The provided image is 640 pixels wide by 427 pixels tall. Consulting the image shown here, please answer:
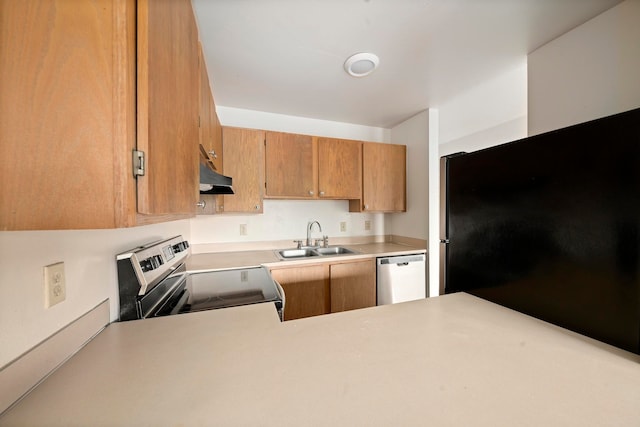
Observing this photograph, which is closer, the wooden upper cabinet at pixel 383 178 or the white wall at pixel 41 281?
the white wall at pixel 41 281

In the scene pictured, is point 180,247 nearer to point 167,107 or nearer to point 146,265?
point 146,265

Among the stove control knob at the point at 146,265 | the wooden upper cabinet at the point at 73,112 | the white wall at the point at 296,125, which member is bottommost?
the stove control knob at the point at 146,265

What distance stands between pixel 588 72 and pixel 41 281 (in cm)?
260

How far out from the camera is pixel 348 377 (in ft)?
1.79

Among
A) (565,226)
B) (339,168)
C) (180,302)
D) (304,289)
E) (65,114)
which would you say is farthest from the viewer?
(339,168)

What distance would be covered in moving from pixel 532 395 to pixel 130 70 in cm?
110

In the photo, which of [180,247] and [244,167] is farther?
[244,167]

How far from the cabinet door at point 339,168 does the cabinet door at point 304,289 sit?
81cm

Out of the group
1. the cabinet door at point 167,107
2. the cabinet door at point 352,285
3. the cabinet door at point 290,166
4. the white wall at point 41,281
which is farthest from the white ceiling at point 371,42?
the cabinet door at point 352,285

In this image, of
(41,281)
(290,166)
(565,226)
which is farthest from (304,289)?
(565,226)

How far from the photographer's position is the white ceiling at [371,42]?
3.99ft

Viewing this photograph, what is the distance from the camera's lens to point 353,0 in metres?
1.15

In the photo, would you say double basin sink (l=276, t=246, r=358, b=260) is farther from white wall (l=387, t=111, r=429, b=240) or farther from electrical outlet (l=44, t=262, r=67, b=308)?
electrical outlet (l=44, t=262, r=67, b=308)

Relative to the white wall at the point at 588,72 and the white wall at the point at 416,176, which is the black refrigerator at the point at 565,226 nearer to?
the white wall at the point at 588,72
